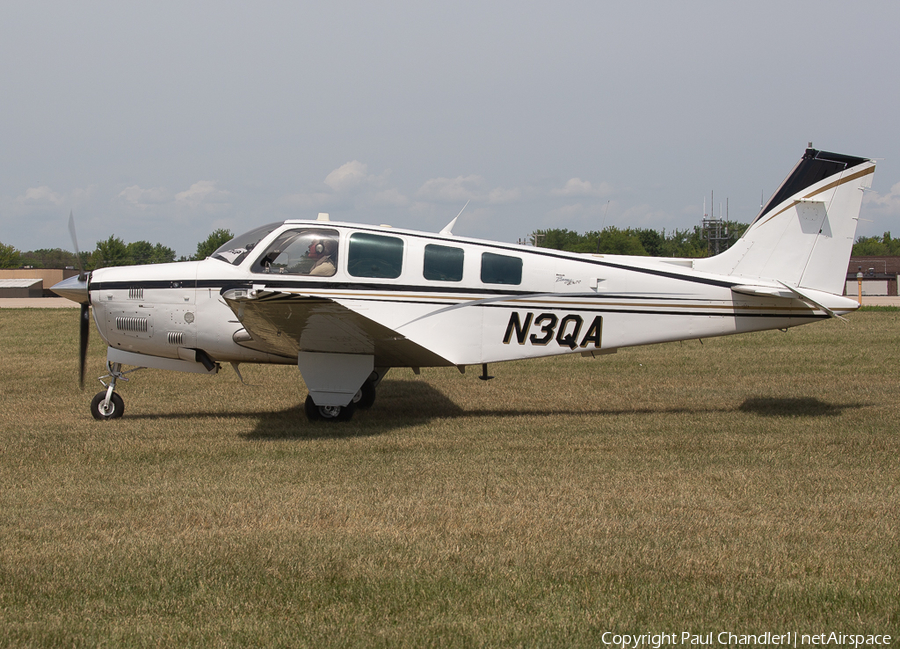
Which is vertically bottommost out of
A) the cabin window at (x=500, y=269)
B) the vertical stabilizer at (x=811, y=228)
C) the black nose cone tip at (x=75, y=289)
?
the black nose cone tip at (x=75, y=289)

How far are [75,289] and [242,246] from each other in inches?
85.6

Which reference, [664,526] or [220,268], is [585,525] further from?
[220,268]

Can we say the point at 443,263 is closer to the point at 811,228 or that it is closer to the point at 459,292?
the point at 459,292

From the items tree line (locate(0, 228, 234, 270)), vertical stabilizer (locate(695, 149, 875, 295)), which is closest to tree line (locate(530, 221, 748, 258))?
tree line (locate(0, 228, 234, 270))

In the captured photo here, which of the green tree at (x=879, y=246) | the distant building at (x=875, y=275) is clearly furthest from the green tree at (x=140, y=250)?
the green tree at (x=879, y=246)

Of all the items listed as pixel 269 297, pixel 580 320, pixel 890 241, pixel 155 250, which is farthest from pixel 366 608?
pixel 890 241

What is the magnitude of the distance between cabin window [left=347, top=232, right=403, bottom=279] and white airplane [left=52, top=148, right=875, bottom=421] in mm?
13

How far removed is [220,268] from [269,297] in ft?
6.52

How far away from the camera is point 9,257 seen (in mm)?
86438

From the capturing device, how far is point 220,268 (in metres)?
8.59

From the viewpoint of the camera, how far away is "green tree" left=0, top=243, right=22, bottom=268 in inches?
3197

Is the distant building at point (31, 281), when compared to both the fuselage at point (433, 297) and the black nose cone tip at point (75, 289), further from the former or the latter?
the fuselage at point (433, 297)

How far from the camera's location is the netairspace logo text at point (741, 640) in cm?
323

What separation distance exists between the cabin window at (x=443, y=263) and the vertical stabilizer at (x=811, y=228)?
10.8 ft
